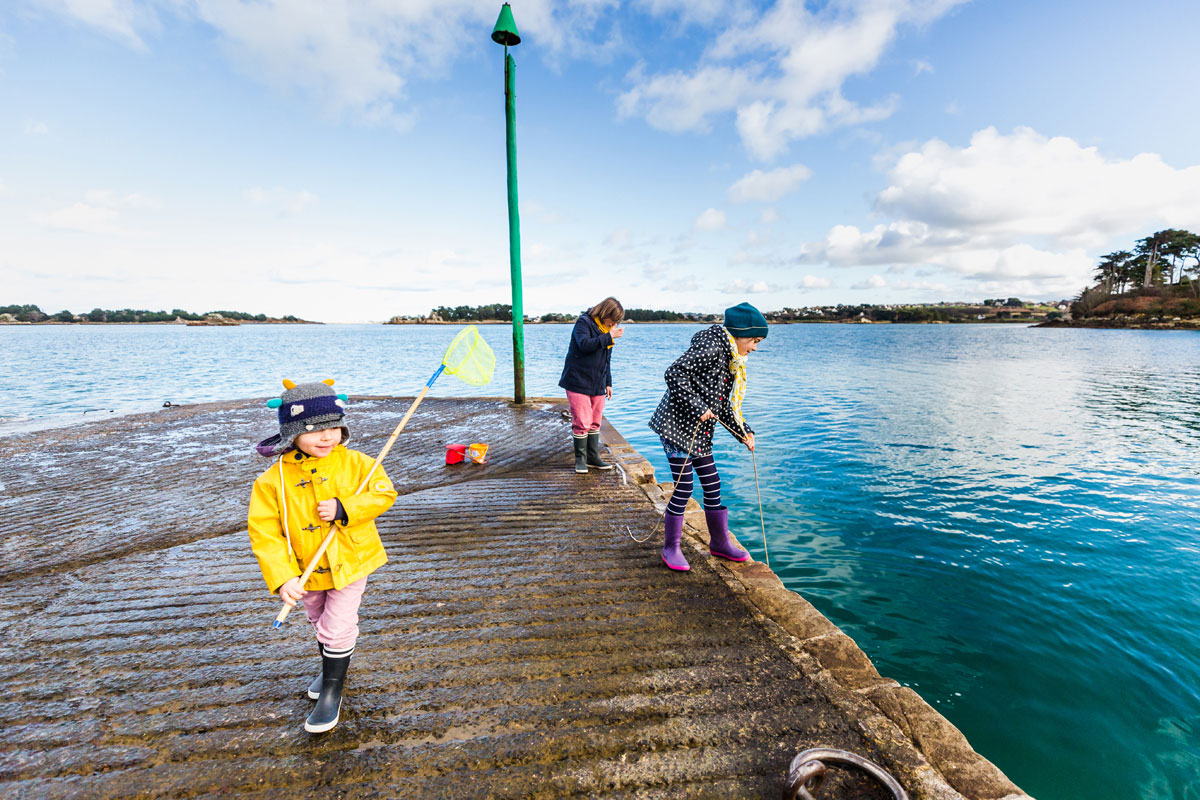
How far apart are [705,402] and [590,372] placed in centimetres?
266

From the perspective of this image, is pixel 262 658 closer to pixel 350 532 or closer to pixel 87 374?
pixel 350 532

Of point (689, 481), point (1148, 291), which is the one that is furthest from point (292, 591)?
point (1148, 291)

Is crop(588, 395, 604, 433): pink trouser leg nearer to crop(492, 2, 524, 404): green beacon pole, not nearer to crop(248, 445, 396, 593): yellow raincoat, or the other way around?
crop(492, 2, 524, 404): green beacon pole

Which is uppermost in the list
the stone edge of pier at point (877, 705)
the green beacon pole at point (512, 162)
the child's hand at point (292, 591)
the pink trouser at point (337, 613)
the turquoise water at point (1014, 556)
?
the green beacon pole at point (512, 162)

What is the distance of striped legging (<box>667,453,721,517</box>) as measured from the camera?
13.9ft

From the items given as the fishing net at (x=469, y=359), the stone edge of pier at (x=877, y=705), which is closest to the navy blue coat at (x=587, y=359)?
the fishing net at (x=469, y=359)

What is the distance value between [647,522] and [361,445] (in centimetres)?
553

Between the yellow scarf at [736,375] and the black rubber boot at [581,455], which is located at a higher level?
the yellow scarf at [736,375]

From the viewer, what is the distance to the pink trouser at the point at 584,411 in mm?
6797

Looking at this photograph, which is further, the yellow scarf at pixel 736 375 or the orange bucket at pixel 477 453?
the orange bucket at pixel 477 453

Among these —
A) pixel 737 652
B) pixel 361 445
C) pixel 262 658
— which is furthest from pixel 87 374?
pixel 737 652

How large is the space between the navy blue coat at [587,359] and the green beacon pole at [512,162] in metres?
3.79

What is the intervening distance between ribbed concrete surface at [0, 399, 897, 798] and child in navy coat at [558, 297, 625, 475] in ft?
5.38

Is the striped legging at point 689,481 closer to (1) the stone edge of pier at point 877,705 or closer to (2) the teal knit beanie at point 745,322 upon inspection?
(1) the stone edge of pier at point 877,705
